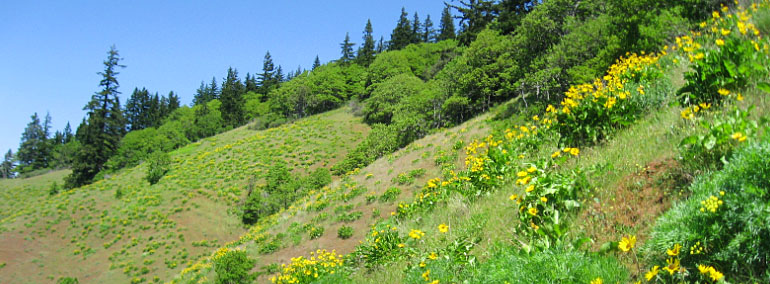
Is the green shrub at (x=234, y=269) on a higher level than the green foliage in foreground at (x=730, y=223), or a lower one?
lower

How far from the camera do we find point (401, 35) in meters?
90.0

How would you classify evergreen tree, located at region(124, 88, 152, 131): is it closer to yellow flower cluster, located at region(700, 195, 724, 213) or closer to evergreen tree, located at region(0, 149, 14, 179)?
evergreen tree, located at region(0, 149, 14, 179)

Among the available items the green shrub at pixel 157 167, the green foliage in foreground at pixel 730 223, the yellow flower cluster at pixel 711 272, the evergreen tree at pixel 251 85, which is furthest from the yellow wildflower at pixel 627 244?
the evergreen tree at pixel 251 85

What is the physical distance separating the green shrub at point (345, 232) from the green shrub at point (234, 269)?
332cm

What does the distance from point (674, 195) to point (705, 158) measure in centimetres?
48

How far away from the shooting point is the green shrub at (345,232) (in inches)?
593

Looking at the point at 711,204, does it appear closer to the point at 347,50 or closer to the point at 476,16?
the point at 476,16

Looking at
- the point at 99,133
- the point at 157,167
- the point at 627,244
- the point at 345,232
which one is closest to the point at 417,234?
the point at 627,244

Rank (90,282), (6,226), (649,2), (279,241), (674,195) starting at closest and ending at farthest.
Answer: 1. (674,195)
2. (649,2)
3. (279,241)
4. (90,282)
5. (6,226)

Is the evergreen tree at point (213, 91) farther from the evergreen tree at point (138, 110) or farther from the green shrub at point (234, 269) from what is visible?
the green shrub at point (234, 269)

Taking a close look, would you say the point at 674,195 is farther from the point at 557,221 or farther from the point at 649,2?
the point at 649,2

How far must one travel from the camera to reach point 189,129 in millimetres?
81000

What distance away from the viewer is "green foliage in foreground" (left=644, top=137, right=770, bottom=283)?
276 cm

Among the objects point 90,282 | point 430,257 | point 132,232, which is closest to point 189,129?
point 132,232
